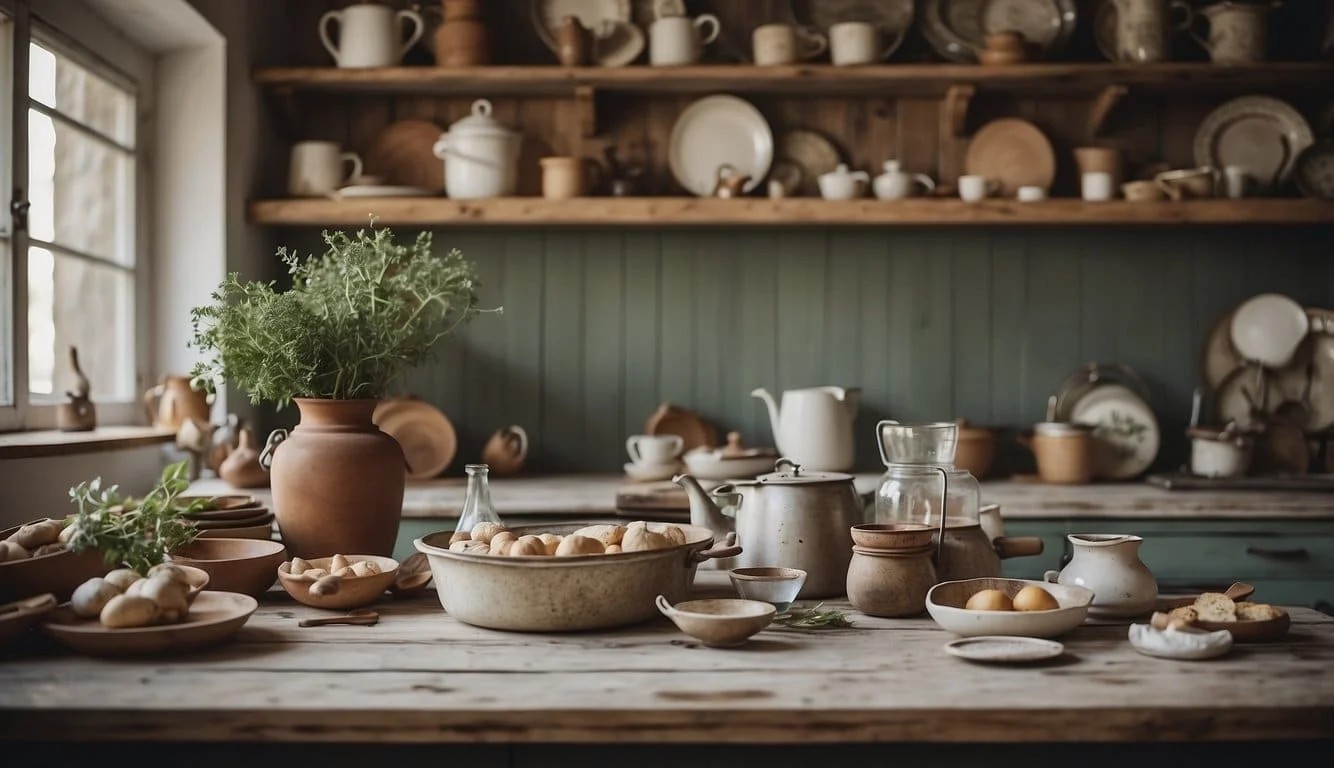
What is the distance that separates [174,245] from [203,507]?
5.26ft

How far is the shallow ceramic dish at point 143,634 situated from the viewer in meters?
1.27

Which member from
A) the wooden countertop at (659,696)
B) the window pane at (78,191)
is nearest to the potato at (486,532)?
the wooden countertop at (659,696)

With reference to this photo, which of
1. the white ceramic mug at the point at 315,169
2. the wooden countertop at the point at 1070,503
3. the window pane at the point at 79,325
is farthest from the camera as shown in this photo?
the white ceramic mug at the point at 315,169

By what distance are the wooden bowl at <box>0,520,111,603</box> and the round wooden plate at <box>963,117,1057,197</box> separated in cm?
268

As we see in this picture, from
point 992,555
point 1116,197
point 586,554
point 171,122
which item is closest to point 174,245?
point 171,122

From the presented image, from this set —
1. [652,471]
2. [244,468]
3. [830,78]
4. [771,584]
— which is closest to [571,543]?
[771,584]

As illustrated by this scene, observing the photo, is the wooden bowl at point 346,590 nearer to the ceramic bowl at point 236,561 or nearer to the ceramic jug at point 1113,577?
the ceramic bowl at point 236,561

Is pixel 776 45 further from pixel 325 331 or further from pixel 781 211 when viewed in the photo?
pixel 325 331

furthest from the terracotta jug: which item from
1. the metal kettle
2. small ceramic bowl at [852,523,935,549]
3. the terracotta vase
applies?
small ceramic bowl at [852,523,935,549]

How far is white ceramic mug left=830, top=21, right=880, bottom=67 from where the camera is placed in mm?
3131

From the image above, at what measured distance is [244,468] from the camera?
Result: 2.76m

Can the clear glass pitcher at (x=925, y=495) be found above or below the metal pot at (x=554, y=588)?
above

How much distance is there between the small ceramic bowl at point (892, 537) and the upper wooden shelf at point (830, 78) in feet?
6.35

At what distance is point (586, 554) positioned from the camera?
1368 mm
